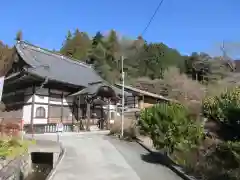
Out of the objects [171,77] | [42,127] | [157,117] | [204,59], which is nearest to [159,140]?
[157,117]

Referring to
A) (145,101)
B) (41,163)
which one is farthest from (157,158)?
(145,101)

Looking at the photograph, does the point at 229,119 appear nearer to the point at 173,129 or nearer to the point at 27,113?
the point at 173,129

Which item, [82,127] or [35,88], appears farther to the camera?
[82,127]

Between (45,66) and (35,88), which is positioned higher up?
(45,66)

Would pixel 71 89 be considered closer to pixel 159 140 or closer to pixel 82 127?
pixel 82 127

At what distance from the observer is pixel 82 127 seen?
2600cm

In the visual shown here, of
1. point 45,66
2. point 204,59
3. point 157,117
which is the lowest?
point 157,117

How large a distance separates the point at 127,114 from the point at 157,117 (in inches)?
709

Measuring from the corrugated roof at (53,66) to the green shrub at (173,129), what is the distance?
14383mm

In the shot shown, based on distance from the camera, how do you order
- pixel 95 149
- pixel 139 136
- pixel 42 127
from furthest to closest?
pixel 42 127 < pixel 139 136 < pixel 95 149

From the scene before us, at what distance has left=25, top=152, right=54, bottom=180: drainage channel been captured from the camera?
44.3 feet

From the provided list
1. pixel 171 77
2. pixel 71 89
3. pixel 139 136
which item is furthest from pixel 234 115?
pixel 171 77

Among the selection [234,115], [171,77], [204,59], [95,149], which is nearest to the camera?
[234,115]

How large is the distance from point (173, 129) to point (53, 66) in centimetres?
1978
